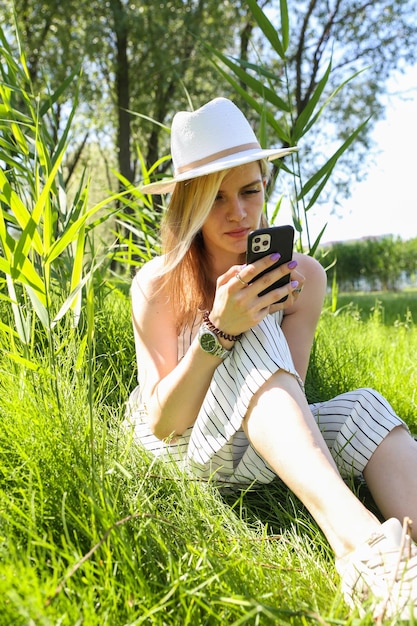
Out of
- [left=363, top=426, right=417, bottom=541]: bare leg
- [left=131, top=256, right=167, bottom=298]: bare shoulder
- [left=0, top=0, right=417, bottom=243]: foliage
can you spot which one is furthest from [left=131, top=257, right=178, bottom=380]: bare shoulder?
[left=0, top=0, right=417, bottom=243]: foliage

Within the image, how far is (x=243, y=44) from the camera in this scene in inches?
411

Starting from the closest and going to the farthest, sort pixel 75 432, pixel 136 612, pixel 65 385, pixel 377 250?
pixel 136 612 < pixel 75 432 < pixel 65 385 < pixel 377 250

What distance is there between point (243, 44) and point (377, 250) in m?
11.9

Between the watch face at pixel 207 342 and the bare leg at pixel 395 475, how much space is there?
493 mm

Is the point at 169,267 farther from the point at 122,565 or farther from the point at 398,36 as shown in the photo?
the point at 398,36

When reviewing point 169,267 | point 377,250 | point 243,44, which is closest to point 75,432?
point 169,267

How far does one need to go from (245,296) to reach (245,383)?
217mm

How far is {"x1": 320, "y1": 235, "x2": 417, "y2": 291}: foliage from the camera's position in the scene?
809 inches

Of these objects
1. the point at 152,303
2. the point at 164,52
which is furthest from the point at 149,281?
the point at 164,52

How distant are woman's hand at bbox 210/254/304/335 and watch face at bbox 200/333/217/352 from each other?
36 mm

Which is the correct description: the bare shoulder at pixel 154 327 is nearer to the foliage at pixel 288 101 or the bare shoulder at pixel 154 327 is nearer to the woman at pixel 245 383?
the woman at pixel 245 383

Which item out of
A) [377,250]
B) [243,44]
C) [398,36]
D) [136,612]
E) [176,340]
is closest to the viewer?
[136,612]

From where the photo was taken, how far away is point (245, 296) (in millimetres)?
1474

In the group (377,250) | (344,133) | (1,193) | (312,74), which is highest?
(312,74)
